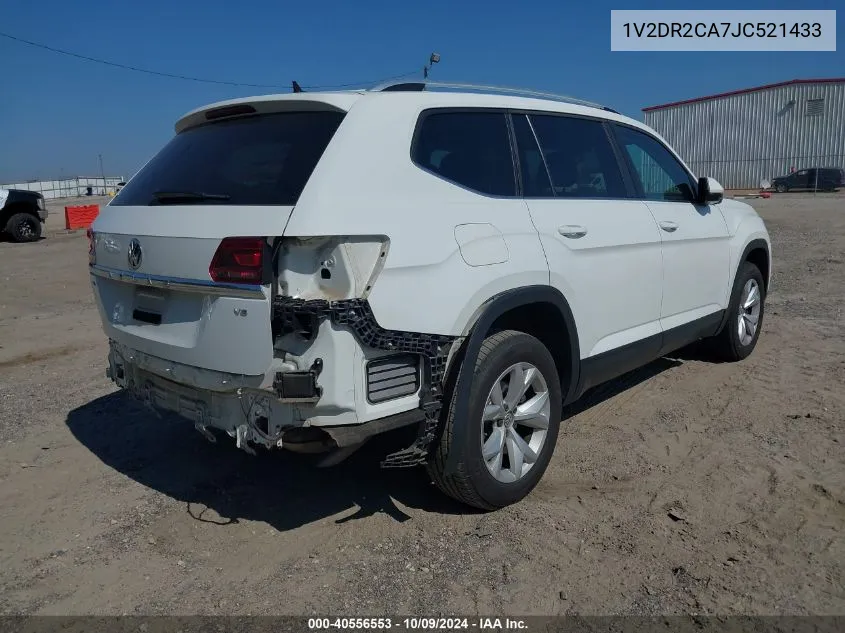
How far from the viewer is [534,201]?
3539mm

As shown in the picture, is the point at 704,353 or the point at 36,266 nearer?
the point at 704,353

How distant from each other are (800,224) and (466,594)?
56.3 ft

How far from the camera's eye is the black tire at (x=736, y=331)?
5621mm

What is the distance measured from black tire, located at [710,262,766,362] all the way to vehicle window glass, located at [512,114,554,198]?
8.70 feet

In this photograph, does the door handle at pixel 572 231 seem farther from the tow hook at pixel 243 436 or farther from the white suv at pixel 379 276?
the tow hook at pixel 243 436

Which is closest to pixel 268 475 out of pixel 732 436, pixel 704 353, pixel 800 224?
pixel 732 436

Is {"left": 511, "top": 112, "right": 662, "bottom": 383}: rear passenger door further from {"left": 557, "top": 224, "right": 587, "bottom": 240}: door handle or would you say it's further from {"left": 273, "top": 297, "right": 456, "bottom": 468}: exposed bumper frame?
{"left": 273, "top": 297, "right": 456, "bottom": 468}: exposed bumper frame

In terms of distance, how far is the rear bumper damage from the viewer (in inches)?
103

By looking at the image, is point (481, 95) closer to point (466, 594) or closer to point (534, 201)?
point (534, 201)

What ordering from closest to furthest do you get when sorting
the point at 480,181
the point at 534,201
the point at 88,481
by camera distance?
the point at 480,181
the point at 534,201
the point at 88,481

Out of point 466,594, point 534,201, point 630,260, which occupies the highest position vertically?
point 534,201

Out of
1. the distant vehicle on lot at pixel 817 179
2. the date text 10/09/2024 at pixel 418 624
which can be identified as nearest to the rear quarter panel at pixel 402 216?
the date text 10/09/2024 at pixel 418 624

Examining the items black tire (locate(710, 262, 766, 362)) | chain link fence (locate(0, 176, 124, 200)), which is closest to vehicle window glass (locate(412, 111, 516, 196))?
black tire (locate(710, 262, 766, 362))

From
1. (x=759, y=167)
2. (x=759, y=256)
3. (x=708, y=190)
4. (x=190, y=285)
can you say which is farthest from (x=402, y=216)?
(x=759, y=167)
